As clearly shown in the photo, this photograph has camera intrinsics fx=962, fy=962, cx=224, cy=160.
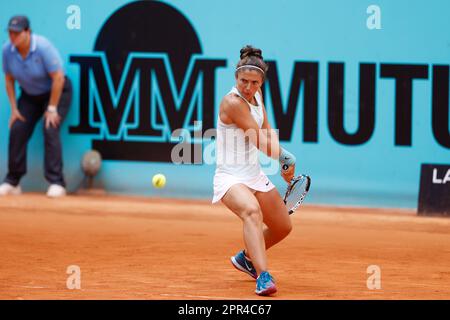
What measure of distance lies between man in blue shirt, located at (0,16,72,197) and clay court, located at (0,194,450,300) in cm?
40

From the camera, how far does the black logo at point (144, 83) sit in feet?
37.5

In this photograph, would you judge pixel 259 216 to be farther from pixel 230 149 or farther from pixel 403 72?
pixel 403 72

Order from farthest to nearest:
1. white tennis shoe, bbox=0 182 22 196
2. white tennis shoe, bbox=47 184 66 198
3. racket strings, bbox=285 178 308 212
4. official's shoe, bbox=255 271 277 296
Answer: white tennis shoe, bbox=0 182 22 196 → white tennis shoe, bbox=47 184 66 198 → racket strings, bbox=285 178 308 212 → official's shoe, bbox=255 271 277 296

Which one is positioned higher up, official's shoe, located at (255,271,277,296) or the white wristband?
the white wristband

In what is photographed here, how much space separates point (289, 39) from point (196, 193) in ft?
6.98

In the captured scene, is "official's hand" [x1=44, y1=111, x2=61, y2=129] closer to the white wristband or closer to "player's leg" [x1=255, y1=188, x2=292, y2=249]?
the white wristband

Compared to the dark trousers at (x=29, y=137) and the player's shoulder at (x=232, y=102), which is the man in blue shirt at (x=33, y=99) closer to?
the dark trousers at (x=29, y=137)

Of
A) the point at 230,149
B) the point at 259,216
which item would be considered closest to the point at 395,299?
the point at 259,216

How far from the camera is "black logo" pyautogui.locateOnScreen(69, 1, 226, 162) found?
11422 mm

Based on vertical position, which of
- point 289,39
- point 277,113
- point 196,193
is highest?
point 289,39

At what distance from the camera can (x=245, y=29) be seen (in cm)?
1127

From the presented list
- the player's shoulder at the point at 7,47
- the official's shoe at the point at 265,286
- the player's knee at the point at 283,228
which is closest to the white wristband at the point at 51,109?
the player's shoulder at the point at 7,47

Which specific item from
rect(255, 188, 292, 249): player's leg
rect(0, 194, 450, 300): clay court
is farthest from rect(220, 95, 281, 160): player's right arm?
rect(0, 194, 450, 300): clay court

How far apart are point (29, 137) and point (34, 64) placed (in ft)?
3.14
